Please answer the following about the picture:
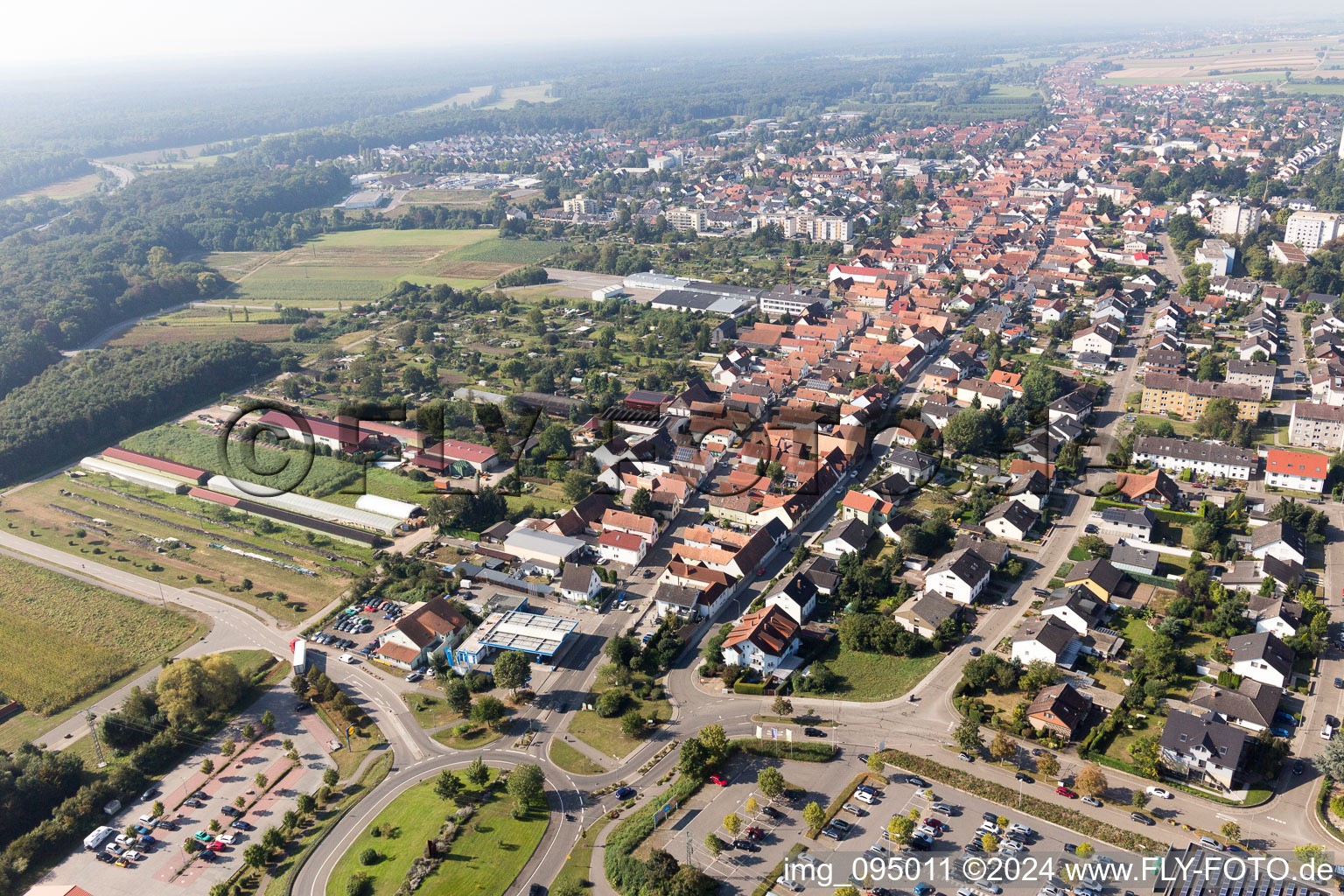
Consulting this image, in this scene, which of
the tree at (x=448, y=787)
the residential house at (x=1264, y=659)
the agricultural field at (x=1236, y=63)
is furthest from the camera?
the agricultural field at (x=1236, y=63)

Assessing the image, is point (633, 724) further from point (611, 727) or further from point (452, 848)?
point (452, 848)

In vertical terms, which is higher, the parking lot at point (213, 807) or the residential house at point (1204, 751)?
the residential house at point (1204, 751)

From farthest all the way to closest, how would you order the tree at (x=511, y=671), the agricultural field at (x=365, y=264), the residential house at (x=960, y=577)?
1. the agricultural field at (x=365, y=264)
2. the residential house at (x=960, y=577)
3. the tree at (x=511, y=671)

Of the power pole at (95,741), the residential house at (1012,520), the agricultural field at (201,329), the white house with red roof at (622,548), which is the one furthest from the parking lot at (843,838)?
the agricultural field at (201,329)

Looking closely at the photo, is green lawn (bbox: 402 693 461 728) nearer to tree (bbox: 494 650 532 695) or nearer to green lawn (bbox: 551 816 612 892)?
tree (bbox: 494 650 532 695)

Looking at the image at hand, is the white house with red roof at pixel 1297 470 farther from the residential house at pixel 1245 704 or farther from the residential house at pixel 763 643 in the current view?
the residential house at pixel 763 643

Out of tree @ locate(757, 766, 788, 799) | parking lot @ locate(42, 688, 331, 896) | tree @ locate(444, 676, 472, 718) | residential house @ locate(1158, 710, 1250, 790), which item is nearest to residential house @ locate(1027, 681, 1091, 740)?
residential house @ locate(1158, 710, 1250, 790)
